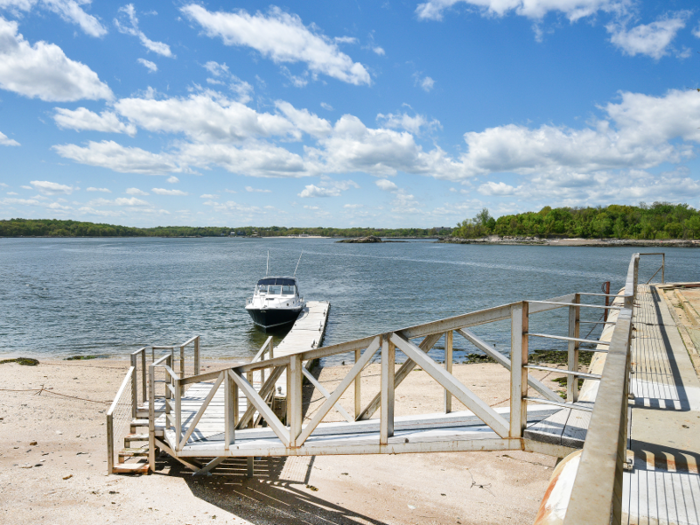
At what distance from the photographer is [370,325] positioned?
27500 millimetres

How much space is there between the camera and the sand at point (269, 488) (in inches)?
263

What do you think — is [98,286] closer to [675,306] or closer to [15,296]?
[15,296]

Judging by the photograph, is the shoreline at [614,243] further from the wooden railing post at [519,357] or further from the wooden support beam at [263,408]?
the wooden railing post at [519,357]

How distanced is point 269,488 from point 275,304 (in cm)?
1835

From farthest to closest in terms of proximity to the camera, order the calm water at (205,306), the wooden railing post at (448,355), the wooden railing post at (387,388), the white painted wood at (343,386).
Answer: the calm water at (205,306) < the wooden railing post at (448,355) < the white painted wood at (343,386) < the wooden railing post at (387,388)

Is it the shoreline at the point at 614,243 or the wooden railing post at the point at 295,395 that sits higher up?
the shoreline at the point at 614,243

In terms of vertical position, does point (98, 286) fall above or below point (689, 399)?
below

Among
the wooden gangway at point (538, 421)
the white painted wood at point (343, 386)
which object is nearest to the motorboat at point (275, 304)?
the wooden gangway at point (538, 421)

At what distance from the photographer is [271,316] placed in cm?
2522

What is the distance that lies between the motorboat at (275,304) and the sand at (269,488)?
1470cm

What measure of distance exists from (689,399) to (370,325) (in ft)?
71.4

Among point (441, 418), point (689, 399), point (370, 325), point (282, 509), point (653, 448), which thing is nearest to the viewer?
point (653, 448)

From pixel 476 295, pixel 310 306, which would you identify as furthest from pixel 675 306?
pixel 476 295

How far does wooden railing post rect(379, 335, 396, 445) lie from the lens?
4520 mm
